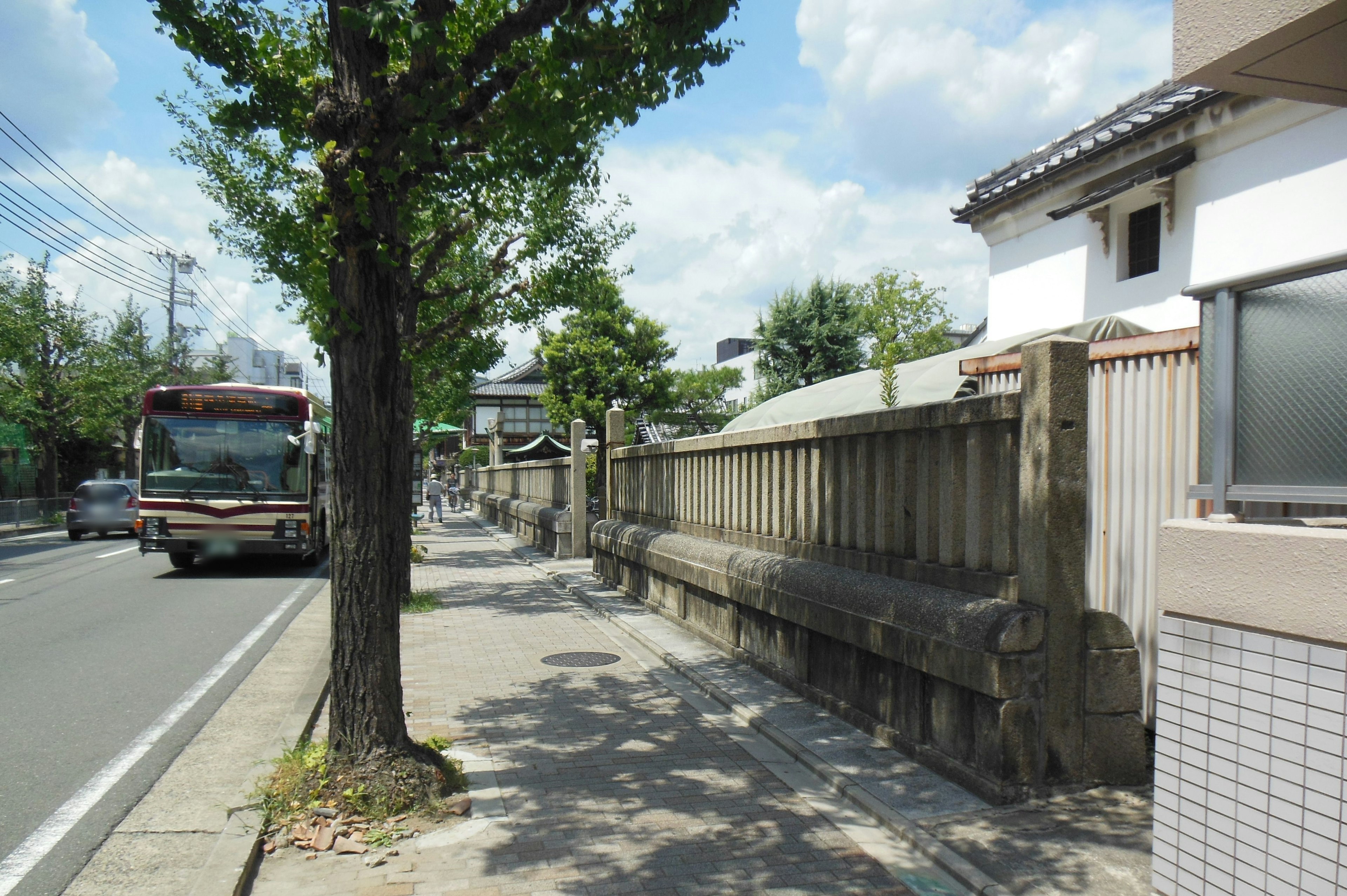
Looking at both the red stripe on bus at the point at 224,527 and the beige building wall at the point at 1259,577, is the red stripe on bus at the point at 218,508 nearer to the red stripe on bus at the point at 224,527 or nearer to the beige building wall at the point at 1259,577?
the red stripe on bus at the point at 224,527

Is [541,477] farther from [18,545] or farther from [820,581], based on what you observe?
[820,581]

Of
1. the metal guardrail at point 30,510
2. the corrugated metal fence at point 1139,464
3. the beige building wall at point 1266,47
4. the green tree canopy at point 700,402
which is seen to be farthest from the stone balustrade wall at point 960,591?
the green tree canopy at point 700,402

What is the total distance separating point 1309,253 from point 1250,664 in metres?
6.84

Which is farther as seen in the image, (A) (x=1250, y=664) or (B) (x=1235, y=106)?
(B) (x=1235, y=106)

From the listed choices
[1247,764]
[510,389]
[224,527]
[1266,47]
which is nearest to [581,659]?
[1247,764]

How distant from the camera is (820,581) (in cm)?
652

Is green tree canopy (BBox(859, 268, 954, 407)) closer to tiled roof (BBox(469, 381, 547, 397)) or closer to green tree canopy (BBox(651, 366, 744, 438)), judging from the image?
green tree canopy (BBox(651, 366, 744, 438))

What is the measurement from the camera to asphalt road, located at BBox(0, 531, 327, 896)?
201 inches

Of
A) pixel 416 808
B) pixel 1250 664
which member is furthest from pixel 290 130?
pixel 1250 664

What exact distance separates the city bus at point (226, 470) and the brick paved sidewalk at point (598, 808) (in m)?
7.49

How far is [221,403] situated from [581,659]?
31.5ft

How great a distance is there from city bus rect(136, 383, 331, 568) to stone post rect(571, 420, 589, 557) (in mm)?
4483

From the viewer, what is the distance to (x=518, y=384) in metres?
67.3

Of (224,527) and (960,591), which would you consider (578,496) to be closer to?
(224,527)
